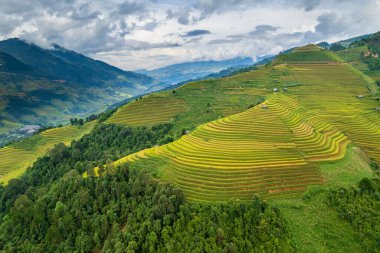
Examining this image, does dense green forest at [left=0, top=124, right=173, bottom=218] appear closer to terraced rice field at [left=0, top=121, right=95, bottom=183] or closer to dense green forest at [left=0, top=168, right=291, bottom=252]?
terraced rice field at [left=0, top=121, right=95, bottom=183]

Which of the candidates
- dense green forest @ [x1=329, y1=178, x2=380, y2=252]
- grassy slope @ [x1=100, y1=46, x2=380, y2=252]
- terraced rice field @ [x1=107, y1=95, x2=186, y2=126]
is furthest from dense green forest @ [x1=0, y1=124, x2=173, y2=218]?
dense green forest @ [x1=329, y1=178, x2=380, y2=252]

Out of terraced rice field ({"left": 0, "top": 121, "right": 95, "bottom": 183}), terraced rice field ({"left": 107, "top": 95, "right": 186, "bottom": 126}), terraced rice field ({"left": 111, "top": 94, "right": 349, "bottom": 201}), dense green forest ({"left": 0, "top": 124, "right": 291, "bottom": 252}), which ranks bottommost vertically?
terraced rice field ({"left": 0, "top": 121, "right": 95, "bottom": 183})

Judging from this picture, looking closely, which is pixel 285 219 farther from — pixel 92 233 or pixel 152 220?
pixel 92 233

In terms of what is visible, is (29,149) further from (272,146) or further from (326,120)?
(326,120)

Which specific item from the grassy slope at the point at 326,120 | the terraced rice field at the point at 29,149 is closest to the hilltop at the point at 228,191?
the grassy slope at the point at 326,120

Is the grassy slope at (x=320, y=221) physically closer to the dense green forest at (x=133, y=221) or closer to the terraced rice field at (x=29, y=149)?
the dense green forest at (x=133, y=221)

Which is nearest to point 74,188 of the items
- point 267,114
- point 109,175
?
point 109,175
